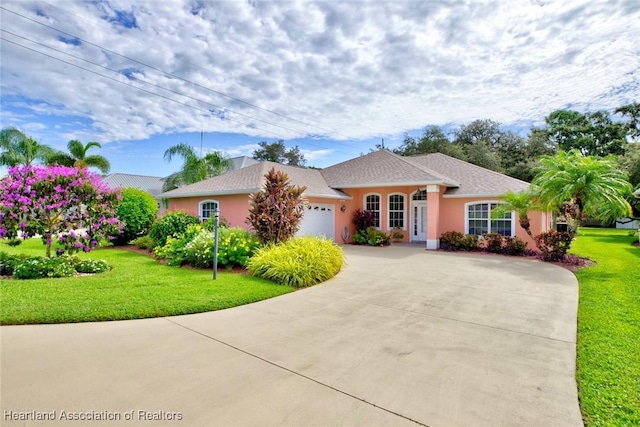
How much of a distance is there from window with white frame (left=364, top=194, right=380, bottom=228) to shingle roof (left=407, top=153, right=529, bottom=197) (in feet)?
12.6

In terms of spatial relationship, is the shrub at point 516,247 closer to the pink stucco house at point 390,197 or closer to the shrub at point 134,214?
the pink stucco house at point 390,197

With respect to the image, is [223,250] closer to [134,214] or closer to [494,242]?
[134,214]

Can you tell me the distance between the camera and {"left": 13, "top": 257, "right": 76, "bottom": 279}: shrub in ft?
25.4

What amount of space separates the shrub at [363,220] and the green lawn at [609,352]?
32.9 ft

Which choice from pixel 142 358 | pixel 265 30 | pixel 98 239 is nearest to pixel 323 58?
pixel 265 30

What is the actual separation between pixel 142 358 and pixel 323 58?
545 inches

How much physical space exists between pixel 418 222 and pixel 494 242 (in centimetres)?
448

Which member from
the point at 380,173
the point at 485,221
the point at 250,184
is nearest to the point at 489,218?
the point at 485,221

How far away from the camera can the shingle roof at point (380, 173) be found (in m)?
15.4

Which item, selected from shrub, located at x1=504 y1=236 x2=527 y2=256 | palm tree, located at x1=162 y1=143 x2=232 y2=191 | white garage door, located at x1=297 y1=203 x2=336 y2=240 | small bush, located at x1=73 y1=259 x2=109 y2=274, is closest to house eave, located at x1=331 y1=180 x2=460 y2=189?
white garage door, located at x1=297 y1=203 x2=336 y2=240

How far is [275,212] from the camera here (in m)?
10.4

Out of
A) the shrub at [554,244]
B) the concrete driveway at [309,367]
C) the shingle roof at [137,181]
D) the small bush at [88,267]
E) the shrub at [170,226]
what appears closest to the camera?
the concrete driveway at [309,367]

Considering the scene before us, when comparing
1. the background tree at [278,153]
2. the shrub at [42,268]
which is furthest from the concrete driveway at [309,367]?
the background tree at [278,153]

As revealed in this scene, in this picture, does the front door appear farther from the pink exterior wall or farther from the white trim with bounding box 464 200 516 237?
the white trim with bounding box 464 200 516 237
